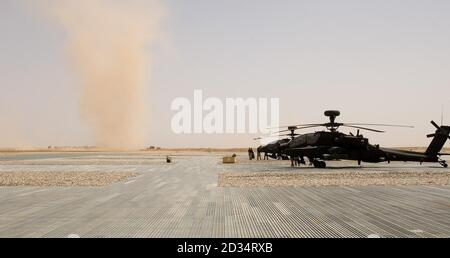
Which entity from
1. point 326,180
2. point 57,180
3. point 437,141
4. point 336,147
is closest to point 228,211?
point 326,180

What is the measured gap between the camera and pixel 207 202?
15.6 meters

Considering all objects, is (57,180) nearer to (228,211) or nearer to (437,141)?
(228,211)

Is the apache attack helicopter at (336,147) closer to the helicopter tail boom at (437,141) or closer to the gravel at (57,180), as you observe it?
the helicopter tail boom at (437,141)

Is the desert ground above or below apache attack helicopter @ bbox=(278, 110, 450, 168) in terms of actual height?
below

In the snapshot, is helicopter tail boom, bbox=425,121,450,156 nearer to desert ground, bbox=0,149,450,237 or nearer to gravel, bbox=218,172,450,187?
gravel, bbox=218,172,450,187

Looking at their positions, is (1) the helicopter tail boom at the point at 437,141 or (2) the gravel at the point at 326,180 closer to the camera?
(2) the gravel at the point at 326,180

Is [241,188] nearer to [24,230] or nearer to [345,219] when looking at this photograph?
[345,219]

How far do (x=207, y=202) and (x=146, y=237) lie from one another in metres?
6.35

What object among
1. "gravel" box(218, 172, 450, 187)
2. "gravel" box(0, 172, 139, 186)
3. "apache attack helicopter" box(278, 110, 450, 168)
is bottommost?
"gravel" box(0, 172, 139, 186)

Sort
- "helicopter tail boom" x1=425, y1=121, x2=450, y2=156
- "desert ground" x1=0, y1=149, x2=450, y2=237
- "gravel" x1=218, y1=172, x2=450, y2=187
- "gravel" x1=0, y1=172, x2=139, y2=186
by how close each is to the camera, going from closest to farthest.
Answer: "desert ground" x1=0, y1=149, x2=450, y2=237, "gravel" x1=218, y1=172, x2=450, y2=187, "gravel" x1=0, y1=172, x2=139, y2=186, "helicopter tail boom" x1=425, y1=121, x2=450, y2=156

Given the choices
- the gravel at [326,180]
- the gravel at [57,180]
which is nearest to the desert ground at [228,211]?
the gravel at [326,180]

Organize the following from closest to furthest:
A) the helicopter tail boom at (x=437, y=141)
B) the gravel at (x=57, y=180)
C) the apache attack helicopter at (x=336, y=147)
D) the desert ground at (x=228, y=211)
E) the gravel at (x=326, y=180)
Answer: the desert ground at (x=228, y=211) → the gravel at (x=326, y=180) → the gravel at (x=57, y=180) → the apache attack helicopter at (x=336, y=147) → the helicopter tail boom at (x=437, y=141)

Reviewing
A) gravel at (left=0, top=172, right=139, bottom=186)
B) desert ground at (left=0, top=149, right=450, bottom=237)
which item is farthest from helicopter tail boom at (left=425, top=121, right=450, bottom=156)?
gravel at (left=0, top=172, right=139, bottom=186)
